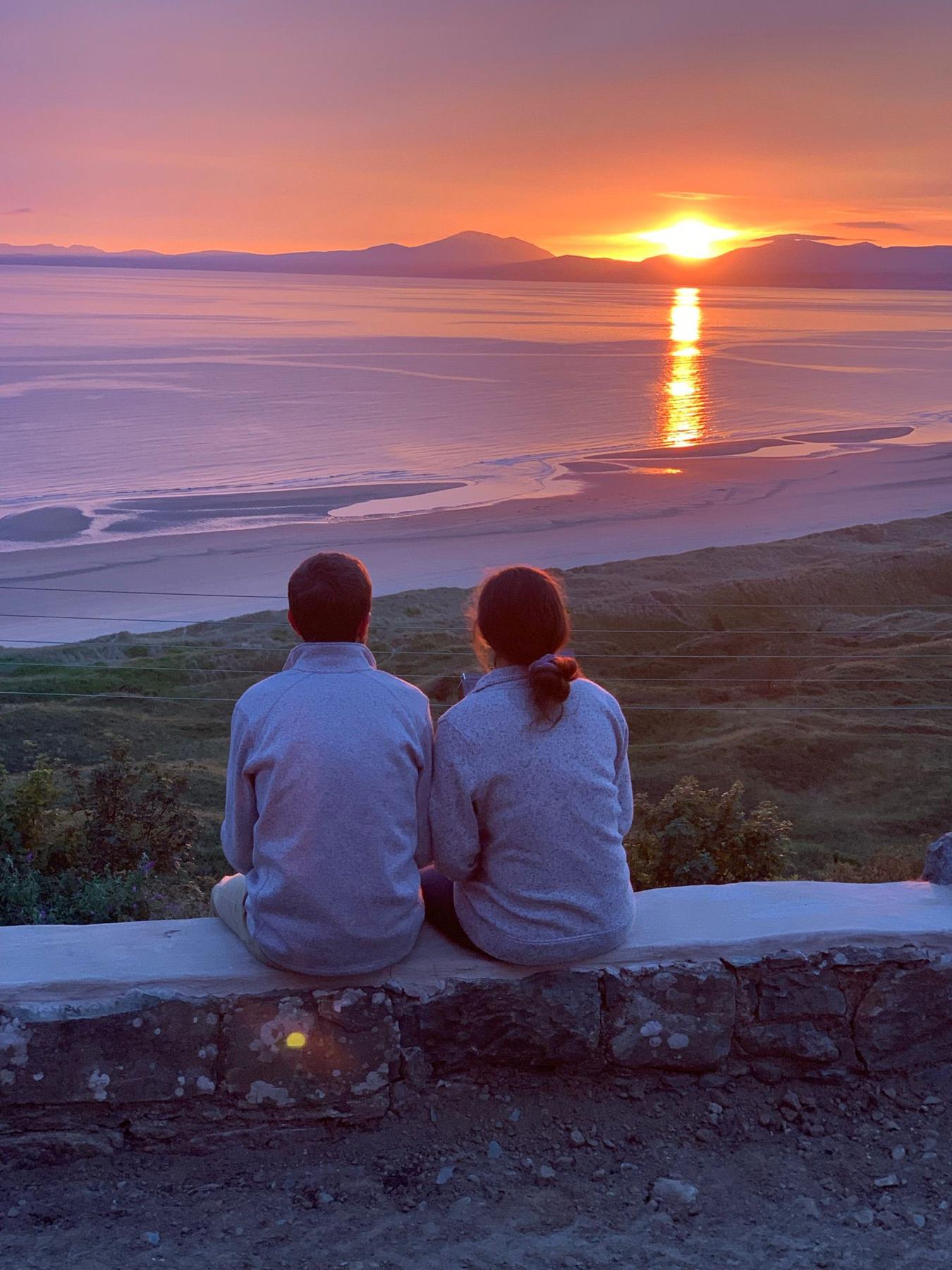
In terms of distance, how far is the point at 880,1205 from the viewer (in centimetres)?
272

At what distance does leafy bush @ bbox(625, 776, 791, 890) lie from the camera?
19.3ft

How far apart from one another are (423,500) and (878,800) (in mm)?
18969

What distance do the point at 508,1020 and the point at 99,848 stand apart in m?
3.85

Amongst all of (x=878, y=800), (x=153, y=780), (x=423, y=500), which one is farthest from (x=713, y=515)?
(x=153, y=780)

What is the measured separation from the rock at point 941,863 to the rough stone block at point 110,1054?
1.98 meters

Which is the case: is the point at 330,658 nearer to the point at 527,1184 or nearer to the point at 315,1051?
the point at 315,1051

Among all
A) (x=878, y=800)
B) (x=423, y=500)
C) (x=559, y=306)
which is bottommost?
(x=878, y=800)

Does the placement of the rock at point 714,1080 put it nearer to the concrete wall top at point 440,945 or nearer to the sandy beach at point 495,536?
the concrete wall top at point 440,945

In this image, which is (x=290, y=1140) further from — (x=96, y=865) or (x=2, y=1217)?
(x=96, y=865)

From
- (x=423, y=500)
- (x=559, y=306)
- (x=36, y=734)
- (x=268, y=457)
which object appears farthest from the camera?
(x=559, y=306)

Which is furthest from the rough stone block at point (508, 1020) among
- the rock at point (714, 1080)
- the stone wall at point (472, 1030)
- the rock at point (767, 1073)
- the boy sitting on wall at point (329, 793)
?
the rock at point (767, 1073)

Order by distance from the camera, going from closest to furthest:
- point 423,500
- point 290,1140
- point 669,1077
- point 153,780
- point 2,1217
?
point 2,1217 < point 290,1140 < point 669,1077 < point 153,780 < point 423,500

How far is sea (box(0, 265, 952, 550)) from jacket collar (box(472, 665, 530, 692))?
25798mm

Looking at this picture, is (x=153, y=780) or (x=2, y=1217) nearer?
(x=2, y=1217)
